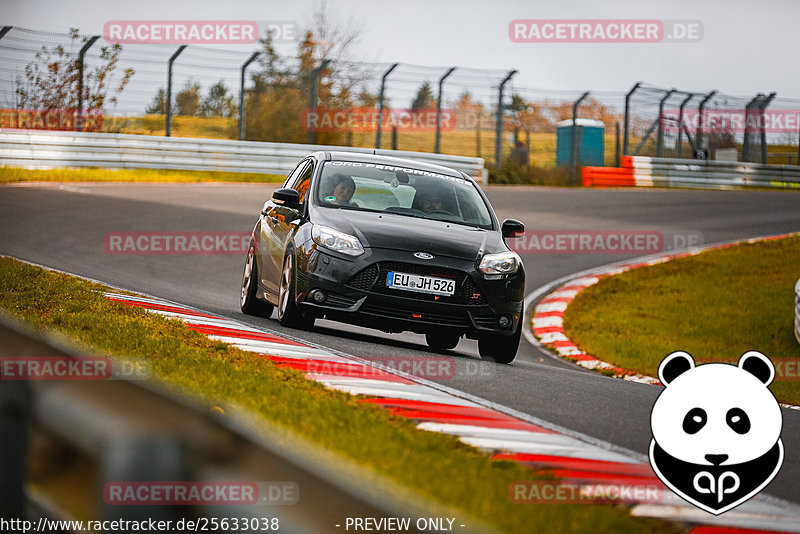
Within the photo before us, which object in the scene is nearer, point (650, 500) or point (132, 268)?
point (650, 500)

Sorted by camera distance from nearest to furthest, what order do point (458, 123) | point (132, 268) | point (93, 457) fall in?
1. point (93, 457)
2. point (132, 268)
3. point (458, 123)

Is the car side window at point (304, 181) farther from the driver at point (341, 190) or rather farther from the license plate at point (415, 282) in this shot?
the license plate at point (415, 282)

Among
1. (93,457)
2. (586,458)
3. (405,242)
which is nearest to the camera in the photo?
(93,457)

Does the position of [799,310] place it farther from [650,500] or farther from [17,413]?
[17,413]

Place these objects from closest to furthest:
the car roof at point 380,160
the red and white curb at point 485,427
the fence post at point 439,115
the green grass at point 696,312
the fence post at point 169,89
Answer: the red and white curb at point 485,427
the car roof at point 380,160
the green grass at point 696,312
the fence post at point 169,89
the fence post at point 439,115

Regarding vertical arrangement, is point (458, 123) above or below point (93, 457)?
above

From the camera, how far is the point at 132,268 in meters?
14.0

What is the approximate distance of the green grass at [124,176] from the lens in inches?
836

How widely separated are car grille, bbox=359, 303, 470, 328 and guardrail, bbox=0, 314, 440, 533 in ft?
17.4

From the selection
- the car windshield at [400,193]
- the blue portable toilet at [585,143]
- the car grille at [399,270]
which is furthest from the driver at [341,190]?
the blue portable toilet at [585,143]

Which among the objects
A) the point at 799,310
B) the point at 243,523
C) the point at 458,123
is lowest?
the point at 799,310

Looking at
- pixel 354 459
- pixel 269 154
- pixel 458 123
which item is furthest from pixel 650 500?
pixel 458 123

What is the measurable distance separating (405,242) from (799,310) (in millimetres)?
6826

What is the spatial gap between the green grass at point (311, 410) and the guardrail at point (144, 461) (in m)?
0.25
